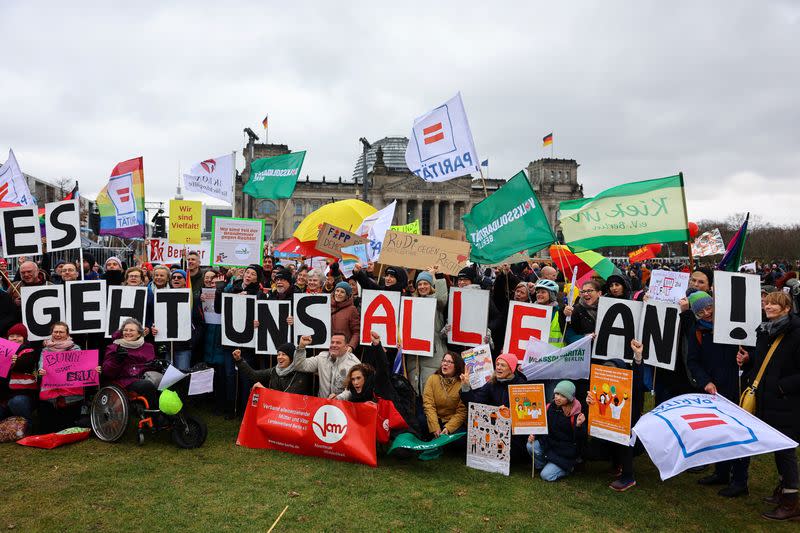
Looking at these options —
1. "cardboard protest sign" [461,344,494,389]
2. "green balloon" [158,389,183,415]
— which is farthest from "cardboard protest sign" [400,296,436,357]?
"green balloon" [158,389,183,415]

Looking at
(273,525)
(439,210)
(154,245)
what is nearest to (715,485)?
(273,525)

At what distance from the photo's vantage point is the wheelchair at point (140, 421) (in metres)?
6.91

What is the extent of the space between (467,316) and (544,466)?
206 cm

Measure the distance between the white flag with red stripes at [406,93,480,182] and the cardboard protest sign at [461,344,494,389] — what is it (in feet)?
11.4

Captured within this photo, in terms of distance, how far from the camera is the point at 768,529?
5.12 metres

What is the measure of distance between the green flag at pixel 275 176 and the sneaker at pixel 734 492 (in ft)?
32.0

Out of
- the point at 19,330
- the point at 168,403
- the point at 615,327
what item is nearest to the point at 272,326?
the point at 168,403

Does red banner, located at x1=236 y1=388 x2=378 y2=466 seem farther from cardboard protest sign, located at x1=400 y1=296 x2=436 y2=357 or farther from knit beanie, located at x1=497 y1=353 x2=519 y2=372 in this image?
knit beanie, located at x1=497 y1=353 x2=519 y2=372

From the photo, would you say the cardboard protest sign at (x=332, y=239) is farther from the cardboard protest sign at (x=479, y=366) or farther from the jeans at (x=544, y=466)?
the jeans at (x=544, y=466)

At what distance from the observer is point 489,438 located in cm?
644

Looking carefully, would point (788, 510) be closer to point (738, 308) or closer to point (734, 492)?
point (734, 492)

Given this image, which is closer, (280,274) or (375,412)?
(375,412)

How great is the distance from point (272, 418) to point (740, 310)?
206 inches

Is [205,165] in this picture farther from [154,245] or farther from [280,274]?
[280,274]
